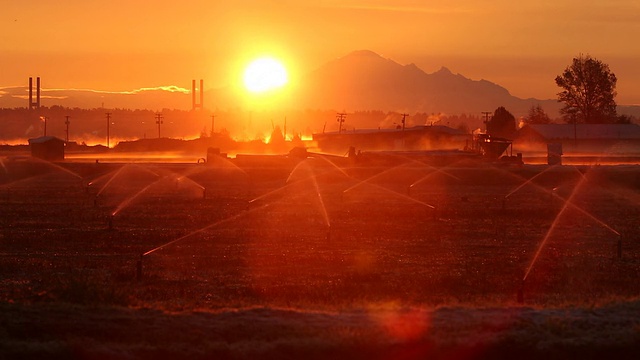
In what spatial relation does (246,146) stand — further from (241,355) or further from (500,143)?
(241,355)

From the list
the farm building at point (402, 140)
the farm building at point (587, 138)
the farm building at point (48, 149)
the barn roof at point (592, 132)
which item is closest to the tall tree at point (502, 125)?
the farm building at point (402, 140)

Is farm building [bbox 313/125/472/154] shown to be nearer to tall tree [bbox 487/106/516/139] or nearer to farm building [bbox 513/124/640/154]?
tall tree [bbox 487/106/516/139]

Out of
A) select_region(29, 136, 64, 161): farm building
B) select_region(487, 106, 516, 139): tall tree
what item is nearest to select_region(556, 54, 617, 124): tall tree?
select_region(487, 106, 516, 139): tall tree

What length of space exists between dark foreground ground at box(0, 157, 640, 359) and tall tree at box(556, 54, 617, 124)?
8489cm

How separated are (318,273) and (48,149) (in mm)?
80309

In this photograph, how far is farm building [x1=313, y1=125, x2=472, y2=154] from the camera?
14112cm

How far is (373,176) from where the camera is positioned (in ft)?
250

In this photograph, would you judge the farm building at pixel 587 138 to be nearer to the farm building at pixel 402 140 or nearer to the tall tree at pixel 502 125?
the tall tree at pixel 502 125

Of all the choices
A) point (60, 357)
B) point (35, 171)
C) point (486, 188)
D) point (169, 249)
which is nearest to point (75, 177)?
point (35, 171)

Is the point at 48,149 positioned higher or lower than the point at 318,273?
higher

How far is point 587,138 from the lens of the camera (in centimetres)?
13162

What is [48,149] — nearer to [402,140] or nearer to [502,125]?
[402,140]

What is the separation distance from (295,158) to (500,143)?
66.1 feet

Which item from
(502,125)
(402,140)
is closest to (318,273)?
(402,140)
